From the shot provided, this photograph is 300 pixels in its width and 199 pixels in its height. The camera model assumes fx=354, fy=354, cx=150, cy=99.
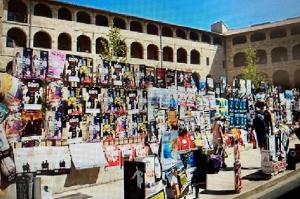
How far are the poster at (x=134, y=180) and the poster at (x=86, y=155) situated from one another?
2.20 meters

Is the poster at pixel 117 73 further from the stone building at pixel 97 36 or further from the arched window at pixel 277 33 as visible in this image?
the arched window at pixel 277 33

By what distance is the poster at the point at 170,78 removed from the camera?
35.8ft

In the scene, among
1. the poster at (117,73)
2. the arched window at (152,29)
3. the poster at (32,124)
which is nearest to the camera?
the poster at (32,124)

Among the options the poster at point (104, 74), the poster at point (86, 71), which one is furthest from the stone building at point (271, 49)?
the poster at point (86, 71)

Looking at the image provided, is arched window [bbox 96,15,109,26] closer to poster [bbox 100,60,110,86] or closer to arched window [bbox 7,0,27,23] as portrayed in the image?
arched window [bbox 7,0,27,23]

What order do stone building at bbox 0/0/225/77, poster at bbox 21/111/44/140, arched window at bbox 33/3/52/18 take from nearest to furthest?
poster at bbox 21/111/44/140, stone building at bbox 0/0/225/77, arched window at bbox 33/3/52/18

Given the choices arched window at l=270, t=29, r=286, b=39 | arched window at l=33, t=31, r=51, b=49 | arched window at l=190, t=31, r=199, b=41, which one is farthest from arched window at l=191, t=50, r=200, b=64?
arched window at l=33, t=31, r=51, b=49

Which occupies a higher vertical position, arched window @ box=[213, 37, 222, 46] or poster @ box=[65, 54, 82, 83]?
Answer: arched window @ box=[213, 37, 222, 46]

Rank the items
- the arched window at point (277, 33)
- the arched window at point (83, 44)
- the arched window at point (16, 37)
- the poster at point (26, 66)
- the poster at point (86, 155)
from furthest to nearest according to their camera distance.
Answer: the arched window at point (277, 33) → the arched window at point (83, 44) → the arched window at point (16, 37) → the poster at point (86, 155) → the poster at point (26, 66)

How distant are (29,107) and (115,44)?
24.7 metres

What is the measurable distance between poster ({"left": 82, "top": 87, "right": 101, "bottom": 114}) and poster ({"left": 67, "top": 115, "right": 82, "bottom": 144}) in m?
0.38

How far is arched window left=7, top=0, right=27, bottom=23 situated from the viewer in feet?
108

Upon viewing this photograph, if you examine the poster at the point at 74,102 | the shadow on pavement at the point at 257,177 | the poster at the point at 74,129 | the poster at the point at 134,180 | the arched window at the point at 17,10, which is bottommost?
the shadow on pavement at the point at 257,177

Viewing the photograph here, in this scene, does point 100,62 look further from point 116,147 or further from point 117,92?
point 116,147
